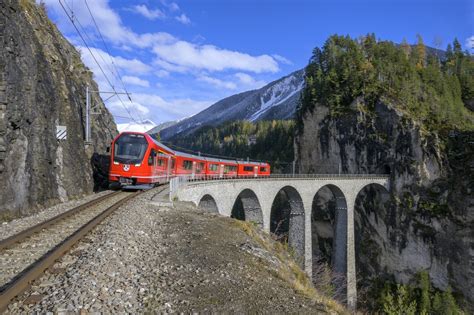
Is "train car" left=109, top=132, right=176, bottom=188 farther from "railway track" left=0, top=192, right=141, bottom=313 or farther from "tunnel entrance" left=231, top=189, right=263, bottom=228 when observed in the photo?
"tunnel entrance" left=231, top=189, right=263, bottom=228

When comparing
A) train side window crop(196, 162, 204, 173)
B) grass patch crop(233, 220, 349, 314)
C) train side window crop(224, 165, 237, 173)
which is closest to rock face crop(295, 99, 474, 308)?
train side window crop(224, 165, 237, 173)

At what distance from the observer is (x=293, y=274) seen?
8.50 meters

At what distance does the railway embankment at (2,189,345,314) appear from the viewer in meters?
5.08

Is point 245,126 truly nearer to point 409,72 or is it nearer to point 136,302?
point 409,72

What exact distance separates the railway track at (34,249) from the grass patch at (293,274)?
14.4 ft

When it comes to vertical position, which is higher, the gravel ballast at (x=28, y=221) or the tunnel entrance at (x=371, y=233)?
the gravel ballast at (x=28, y=221)

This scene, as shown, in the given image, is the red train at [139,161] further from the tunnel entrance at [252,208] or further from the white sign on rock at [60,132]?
the tunnel entrance at [252,208]

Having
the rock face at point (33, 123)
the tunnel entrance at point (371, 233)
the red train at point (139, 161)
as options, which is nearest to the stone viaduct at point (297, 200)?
the red train at point (139, 161)

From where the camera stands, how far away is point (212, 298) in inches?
216

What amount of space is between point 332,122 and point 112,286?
194 ft

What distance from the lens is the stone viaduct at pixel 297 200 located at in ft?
84.4

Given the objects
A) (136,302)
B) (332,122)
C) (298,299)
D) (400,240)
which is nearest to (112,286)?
(136,302)

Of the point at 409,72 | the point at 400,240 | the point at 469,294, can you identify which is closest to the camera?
the point at 469,294

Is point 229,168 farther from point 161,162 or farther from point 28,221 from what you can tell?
point 28,221
